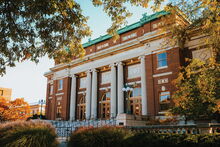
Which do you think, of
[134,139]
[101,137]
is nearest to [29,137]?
[101,137]

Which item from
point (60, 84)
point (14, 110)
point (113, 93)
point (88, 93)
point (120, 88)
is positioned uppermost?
point (60, 84)

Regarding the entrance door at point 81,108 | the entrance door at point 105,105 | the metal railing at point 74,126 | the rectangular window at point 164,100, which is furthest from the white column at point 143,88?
the entrance door at point 81,108

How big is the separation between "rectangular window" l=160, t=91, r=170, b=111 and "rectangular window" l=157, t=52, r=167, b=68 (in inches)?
136

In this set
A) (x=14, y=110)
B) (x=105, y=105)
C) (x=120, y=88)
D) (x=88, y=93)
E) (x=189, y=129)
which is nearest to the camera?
(x=189, y=129)

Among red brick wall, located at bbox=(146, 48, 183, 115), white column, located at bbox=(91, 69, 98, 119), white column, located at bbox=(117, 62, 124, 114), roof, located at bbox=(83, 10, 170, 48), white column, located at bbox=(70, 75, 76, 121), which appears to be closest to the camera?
red brick wall, located at bbox=(146, 48, 183, 115)

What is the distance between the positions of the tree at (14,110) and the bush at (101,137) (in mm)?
37985

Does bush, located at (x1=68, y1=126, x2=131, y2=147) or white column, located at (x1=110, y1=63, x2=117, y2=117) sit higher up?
white column, located at (x1=110, y1=63, x2=117, y2=117)

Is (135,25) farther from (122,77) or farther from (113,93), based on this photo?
(113,93)

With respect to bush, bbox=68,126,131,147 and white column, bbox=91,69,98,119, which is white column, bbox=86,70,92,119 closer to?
white column, bbox=91,69,98,119

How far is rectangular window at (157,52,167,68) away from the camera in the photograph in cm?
2617

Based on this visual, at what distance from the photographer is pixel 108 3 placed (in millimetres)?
11391

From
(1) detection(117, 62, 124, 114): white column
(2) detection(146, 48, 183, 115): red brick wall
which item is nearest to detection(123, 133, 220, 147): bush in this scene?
(2) detection(146, 48, 183, 115): red brick wall

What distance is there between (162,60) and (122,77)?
6.26 m

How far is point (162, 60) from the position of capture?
2639 centimetres
